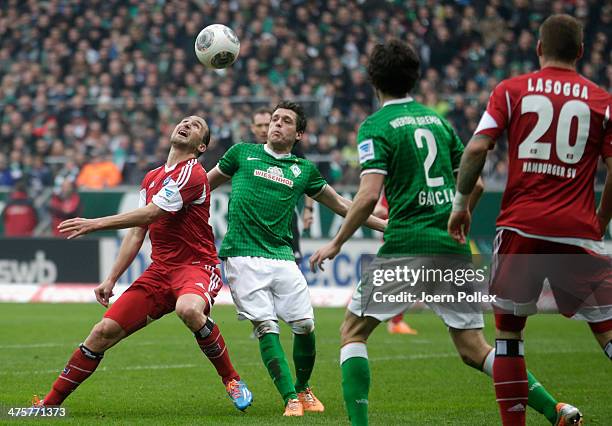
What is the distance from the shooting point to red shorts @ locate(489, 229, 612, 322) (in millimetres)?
5762

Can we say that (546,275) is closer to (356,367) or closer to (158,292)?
(356,367)

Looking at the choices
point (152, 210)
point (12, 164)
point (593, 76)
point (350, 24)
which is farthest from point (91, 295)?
point (152, 210)

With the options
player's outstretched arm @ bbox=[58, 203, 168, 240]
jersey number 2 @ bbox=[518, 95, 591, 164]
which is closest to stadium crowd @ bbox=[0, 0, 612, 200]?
player's outstretched arm @ bbox=[58, 203, 168, 240]

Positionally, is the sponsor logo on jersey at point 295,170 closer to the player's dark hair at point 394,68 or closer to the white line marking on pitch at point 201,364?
the player's dark hair at point 394,68

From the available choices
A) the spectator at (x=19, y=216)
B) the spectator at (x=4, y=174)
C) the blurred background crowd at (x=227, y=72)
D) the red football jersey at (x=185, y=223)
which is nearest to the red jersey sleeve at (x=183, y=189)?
the red football jersey at (x=185, y=223)

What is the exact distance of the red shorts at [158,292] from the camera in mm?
7453

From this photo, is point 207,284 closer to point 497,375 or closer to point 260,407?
point 260,407

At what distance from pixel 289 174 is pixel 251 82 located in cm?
1573

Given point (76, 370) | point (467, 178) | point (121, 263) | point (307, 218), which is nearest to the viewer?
point (467, 178)

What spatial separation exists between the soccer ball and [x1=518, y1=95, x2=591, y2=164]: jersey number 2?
13.8ft

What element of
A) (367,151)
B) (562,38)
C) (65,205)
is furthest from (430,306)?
(65,205)

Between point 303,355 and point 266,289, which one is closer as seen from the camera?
point 266,289

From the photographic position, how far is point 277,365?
7.64 metres

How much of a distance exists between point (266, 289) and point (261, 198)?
66cm
